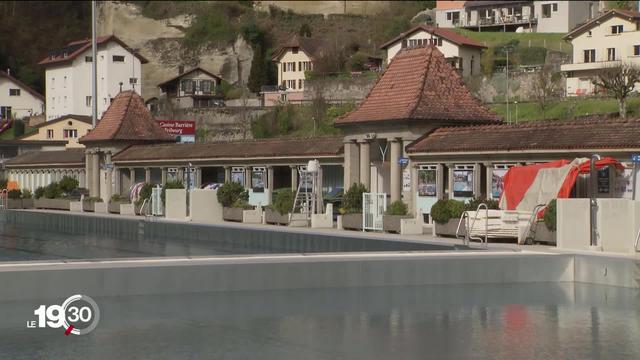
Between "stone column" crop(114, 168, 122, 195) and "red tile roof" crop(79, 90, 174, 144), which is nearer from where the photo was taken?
"stone column" crop(114, 168, 122, 195)

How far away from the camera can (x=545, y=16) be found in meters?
115

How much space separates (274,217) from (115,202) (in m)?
16.9

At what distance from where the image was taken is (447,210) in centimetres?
3419

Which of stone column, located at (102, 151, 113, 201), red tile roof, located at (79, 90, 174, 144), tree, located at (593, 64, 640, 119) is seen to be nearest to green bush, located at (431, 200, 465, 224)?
stone column, located at (102, 151, 113, 201)

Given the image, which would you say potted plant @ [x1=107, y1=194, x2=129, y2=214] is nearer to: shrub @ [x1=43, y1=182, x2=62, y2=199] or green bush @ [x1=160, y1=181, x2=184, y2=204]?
green bush @ [x1=160, y1=181, x2=184, y2=204]

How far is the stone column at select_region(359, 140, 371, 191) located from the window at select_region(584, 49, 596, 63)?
48704mm

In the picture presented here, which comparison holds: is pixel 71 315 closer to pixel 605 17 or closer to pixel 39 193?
pixel 39 193

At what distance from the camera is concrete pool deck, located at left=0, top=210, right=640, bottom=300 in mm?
22641

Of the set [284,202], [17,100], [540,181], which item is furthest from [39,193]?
[17,100]

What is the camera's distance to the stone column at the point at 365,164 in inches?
1699

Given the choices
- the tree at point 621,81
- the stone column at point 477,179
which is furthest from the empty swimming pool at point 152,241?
the tree at point 621,81

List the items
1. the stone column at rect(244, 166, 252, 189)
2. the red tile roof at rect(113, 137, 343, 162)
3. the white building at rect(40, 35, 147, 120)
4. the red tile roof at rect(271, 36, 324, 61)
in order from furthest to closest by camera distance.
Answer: the red tile roof at rect(271, 36, 324, 61) < the white building at rect(40, 35, 147, 120) < the stone column at rect(244, 166, 252, 189) < the red tile roof at rect(113, 137, 343, 162)

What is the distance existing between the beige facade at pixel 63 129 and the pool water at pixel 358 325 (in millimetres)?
78950

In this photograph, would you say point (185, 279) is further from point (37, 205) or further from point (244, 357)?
point (37, 205)
